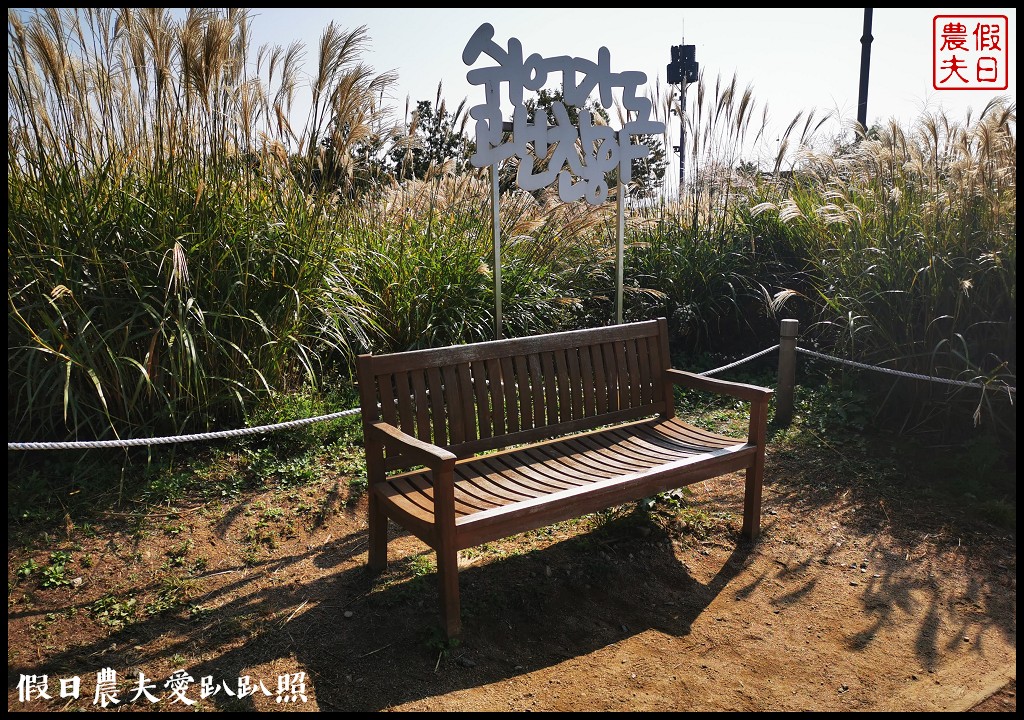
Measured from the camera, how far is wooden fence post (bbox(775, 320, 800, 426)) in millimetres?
4637

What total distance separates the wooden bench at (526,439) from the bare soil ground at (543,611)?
0.26 metres

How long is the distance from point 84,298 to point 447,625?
8.02ft

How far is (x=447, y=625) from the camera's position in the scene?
257cm

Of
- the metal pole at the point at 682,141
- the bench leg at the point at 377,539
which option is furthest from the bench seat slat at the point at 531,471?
the metal pole at the point at 682,141

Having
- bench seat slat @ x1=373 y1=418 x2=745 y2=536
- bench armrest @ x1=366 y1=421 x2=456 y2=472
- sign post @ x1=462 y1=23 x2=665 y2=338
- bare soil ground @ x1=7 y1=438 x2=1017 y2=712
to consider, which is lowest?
bare soil ground @ x1=7 y1=438 x2=1017 y2=712

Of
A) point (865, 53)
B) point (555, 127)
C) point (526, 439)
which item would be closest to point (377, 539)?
point (526, 439)

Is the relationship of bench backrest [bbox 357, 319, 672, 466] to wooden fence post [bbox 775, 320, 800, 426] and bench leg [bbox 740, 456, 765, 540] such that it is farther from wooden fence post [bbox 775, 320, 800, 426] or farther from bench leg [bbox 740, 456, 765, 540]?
wooden fence post [bbox 775, 320, 800, 426]

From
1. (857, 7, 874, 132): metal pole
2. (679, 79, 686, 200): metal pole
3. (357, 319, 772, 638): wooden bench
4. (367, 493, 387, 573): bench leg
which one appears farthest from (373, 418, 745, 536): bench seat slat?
(857, 7, 874, 132): metal pole

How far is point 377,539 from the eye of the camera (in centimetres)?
304

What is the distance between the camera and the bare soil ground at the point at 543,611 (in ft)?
7.74

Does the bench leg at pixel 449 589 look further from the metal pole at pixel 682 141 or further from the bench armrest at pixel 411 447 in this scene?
the metal pole at pixel 682 141

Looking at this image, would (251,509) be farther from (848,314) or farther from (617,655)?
(848,314)

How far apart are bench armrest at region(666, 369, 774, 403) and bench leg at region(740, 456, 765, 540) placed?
0.30m

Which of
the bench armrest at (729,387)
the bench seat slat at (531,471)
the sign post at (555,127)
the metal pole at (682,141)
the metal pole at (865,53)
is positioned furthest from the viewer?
the metal pole at (865,53)
